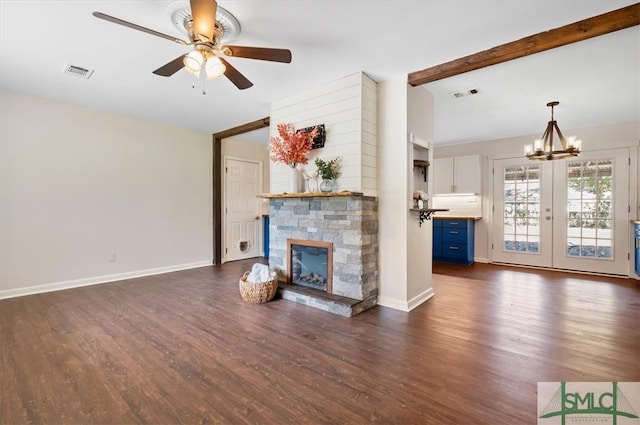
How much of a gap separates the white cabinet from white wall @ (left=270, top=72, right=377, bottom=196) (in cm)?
374

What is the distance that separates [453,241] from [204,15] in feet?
18.6

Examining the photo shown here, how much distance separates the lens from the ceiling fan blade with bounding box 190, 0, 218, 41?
5.83 feet

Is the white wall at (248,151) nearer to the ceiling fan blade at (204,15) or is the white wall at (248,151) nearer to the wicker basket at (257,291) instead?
the wicker basket at (257,291)

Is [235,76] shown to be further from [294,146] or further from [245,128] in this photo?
[245,128]

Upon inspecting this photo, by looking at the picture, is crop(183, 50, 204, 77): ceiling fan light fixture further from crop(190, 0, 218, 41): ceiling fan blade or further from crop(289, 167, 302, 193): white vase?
crop(289, 167, 302, 193): white vase

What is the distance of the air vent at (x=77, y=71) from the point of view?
308 centimetres

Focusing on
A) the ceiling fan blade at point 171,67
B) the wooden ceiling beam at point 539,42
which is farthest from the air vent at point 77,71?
the wooden ceiling beam at point 539,42

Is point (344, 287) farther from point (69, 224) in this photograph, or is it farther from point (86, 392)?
point (69, 224)

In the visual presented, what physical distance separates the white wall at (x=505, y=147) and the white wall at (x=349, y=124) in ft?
12.9

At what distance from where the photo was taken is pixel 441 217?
20.0 feet

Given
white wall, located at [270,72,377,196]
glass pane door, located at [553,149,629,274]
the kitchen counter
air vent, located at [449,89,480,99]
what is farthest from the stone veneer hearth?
glass pane door, located at [553,149,629,274]

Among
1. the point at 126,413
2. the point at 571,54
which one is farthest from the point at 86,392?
the point at 571,54

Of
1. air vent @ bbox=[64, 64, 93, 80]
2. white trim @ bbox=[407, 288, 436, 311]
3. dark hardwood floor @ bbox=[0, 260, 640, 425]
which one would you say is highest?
air vent @ bbox=[64, 64, 93, 80]

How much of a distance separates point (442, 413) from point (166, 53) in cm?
358
